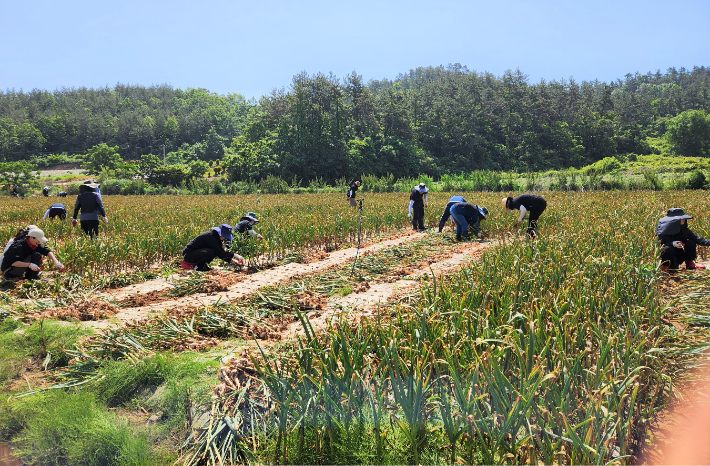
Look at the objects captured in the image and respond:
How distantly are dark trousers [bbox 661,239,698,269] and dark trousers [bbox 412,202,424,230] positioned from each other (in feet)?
22.5

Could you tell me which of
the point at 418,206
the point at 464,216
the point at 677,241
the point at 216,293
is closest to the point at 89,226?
the point at 216,293

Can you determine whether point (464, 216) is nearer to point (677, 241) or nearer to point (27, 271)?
point (677, 241)

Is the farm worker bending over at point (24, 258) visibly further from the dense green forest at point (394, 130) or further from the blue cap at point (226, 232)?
the dense green forest at point (394, 130)

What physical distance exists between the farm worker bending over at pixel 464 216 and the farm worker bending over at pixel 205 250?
573cm

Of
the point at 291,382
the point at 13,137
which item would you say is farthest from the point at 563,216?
the point at 13,137

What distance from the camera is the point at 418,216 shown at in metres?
12.8

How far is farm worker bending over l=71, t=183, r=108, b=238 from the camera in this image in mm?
8797

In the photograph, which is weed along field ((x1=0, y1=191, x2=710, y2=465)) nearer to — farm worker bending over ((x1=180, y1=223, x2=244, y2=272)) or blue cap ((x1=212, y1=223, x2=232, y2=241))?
farm worker bending over ((x1=180, y1=223, x2=244, y2=272))

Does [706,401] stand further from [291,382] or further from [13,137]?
[13,137]

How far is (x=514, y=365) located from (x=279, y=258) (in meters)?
6.73

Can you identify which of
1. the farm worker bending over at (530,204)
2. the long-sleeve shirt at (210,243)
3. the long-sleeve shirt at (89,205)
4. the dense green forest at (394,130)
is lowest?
the long-sleeve shirt at (210,243)

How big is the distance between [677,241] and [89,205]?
10.9 m

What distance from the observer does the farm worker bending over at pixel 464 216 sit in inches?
423

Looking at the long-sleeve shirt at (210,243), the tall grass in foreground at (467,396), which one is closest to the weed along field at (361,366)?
the tall grass in foreground at (467,396)
